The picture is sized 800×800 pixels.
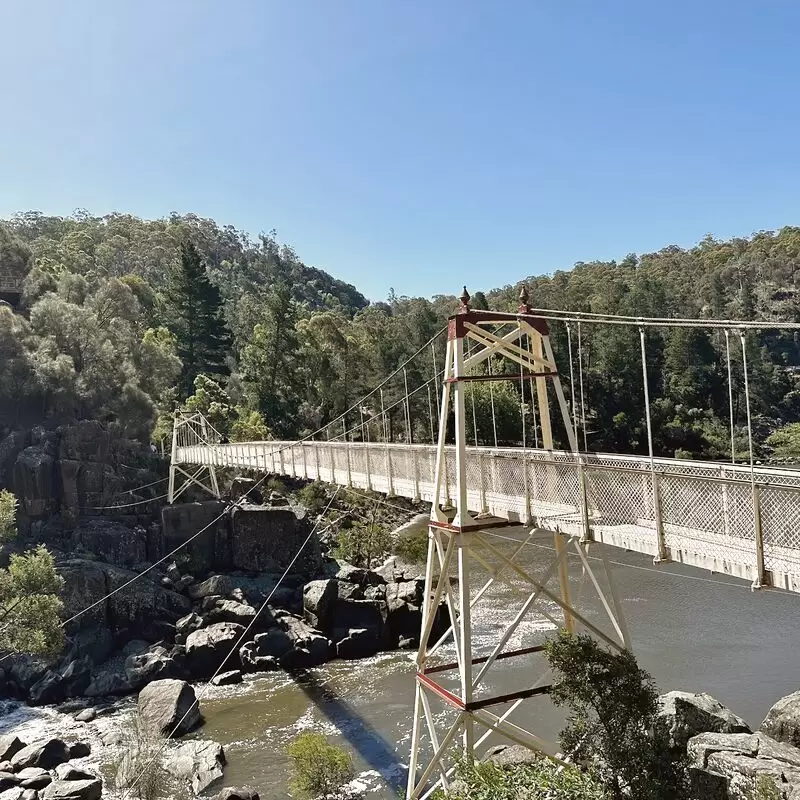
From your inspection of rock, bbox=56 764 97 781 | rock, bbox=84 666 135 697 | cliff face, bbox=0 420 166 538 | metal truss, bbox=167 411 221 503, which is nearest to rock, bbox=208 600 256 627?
rock, bbox=84 666 135 697

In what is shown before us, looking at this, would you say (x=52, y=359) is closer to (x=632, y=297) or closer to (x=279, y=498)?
(x=279, y=498)

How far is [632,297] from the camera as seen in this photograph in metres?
50.2

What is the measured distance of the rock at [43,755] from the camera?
502 inches

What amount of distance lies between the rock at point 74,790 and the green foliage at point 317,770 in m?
3.09

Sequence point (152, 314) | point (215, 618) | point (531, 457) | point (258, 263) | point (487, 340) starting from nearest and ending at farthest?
point (531, 457)
point (487, 340)
point (215, 618)
point (152, 314)
point (258, 263)

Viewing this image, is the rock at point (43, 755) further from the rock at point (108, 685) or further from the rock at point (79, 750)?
the rock at point (108, 685)

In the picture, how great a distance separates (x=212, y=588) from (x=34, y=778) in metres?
9.66

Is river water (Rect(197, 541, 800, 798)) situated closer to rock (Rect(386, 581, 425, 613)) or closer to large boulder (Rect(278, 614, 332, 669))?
large boulder (Rect(278, 614, 332, 669))

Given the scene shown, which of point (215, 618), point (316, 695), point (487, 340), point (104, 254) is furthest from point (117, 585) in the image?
point (104, 254)

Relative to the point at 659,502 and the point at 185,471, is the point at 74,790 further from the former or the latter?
the point at 185,471

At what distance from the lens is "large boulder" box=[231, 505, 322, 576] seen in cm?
2373

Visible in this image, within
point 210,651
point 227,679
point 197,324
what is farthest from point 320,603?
point 197,324

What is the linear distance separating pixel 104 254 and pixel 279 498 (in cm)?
4628

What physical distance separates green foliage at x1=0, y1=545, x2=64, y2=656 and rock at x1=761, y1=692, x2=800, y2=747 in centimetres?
1304
